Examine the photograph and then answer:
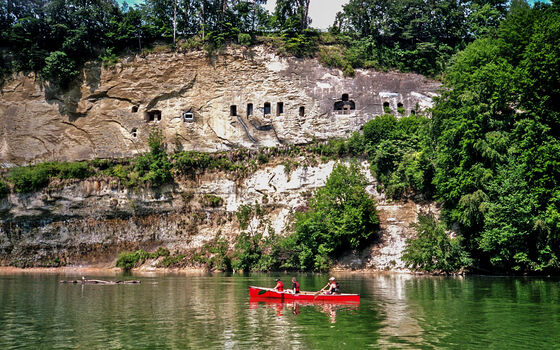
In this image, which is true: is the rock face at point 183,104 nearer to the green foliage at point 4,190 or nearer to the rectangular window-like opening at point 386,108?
the rectangular window-like opening at point 386,108

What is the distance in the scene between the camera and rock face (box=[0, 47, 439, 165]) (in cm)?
5475

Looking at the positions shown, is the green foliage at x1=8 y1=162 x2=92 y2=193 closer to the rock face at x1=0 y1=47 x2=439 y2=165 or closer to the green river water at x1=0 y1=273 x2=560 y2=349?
the rock face at x1=0 y1=47 x2=439 y2=165

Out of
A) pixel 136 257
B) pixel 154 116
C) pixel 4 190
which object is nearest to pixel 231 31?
pixel 154 116

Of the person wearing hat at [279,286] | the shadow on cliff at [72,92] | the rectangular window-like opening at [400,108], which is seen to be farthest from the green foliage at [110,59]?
the person wearing hat at [279,286]

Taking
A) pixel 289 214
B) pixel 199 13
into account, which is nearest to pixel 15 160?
pixel 199 13

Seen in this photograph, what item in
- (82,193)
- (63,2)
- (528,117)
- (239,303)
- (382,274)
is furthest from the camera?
(63,2)

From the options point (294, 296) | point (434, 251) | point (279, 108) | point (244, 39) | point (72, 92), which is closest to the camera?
point (294, 296)

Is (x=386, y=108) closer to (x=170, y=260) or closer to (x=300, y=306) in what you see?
(x=170, y=260)

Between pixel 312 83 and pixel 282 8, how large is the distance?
10165 mm

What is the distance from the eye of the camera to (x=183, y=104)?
56.6 meters

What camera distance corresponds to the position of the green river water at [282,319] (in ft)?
49.0

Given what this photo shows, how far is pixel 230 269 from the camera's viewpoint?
47.0 meters

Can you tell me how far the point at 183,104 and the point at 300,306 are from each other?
37811mm

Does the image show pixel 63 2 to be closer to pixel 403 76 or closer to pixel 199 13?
pixel 199 13
